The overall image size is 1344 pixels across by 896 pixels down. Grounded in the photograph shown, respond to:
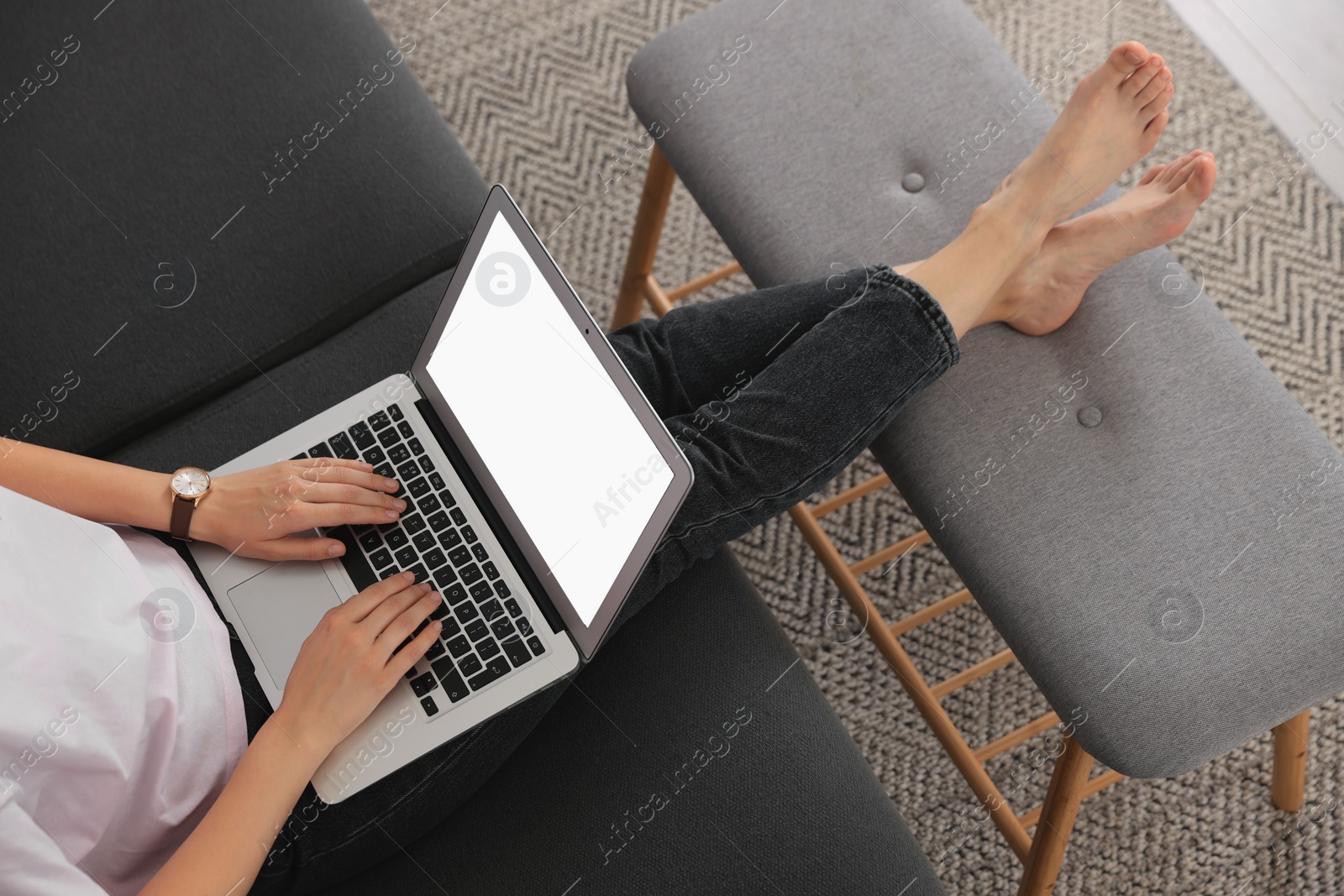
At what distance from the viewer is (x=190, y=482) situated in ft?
2.68

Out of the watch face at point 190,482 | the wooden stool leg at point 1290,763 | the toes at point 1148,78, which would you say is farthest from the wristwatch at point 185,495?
the wooden stool leg at point 1290,763

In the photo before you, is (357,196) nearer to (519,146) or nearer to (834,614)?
(519,146)

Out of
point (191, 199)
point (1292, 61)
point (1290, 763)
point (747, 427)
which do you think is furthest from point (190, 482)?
point (1292, 61)

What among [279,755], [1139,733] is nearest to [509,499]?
[279,755]

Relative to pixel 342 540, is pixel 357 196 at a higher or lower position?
higher

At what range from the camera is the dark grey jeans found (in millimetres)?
788

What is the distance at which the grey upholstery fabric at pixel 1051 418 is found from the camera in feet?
2.70

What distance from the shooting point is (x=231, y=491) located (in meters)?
0.82

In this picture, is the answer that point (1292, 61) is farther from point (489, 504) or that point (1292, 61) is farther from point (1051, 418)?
point (489, 504)

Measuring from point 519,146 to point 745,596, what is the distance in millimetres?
870

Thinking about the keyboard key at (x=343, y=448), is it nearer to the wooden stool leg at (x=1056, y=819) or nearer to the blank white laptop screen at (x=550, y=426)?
the blank white laptop screen at (x=550, y=426)

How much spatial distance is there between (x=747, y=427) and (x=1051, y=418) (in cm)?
28

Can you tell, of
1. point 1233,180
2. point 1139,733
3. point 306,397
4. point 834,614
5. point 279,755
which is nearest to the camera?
point 279,755

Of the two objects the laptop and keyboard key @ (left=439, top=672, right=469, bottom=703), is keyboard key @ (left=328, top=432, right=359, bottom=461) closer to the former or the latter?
the laptop
